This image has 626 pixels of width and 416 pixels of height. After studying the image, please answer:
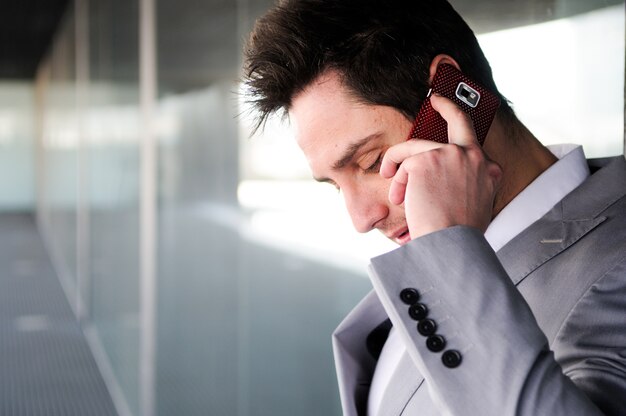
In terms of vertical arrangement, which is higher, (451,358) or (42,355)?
(451,358)

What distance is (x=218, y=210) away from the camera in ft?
10.2

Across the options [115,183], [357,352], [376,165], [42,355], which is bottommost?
[42,355]

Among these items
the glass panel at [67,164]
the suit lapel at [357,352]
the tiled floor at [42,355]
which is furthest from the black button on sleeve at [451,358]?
the glass panel at [67,164]

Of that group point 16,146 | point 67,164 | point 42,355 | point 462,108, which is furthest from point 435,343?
point 16,146

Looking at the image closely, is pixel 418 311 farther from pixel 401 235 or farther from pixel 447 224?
pixel 401 235

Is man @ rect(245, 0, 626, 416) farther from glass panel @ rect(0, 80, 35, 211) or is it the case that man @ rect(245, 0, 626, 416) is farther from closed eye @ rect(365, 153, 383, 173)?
glass panel @ rect(0, 80, 35, 211)

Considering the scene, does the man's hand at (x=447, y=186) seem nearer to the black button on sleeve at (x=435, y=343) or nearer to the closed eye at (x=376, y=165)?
the black button on sleeve at (x=435, y=343)

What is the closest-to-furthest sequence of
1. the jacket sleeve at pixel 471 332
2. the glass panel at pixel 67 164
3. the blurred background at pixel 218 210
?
1. the jacket sleeve at pixel 471 332
2. the blurred background at pixel 218 210
3. the glass panel at pixel 67 164

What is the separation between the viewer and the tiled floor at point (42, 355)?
5.54m

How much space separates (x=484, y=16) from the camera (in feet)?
5.44

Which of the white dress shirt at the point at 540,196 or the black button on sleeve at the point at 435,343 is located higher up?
the white dress shirt at the point at 540,196

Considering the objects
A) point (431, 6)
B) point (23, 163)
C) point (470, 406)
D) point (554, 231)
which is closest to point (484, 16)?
point (431, 6)

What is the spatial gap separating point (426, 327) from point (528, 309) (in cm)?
12

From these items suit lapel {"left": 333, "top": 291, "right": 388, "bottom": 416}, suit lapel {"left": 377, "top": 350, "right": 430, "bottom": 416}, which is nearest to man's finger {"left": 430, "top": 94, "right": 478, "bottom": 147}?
suit lapel {"left": 377, "top": 350, "right": 430, "bottom": 416}
